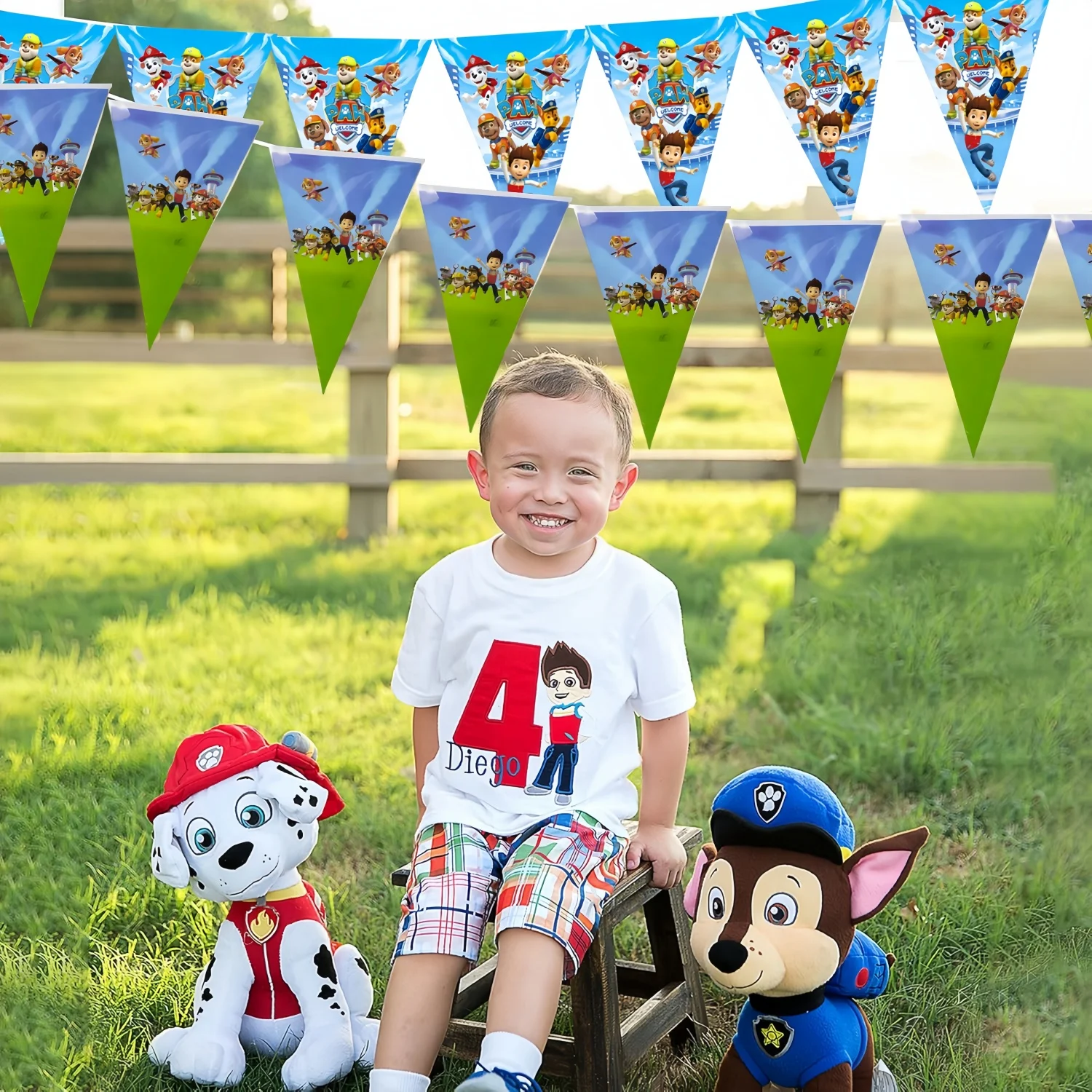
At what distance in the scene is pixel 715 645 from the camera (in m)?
4.87

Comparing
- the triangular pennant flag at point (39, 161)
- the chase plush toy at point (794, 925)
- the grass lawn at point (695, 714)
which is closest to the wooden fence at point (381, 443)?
the grass lawn at point (695, 714)

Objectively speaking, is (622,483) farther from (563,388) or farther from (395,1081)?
(395,1081)

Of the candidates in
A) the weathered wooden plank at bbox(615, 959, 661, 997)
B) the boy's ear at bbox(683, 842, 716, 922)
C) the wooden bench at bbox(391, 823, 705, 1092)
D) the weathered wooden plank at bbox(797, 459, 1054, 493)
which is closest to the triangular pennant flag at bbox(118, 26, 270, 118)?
the wooden bench at bbox(391, 823, 705, 1092)

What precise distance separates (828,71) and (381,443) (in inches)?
140

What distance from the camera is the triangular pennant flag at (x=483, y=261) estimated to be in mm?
2621

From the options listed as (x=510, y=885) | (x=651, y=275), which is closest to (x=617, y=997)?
(x=510, y=885)

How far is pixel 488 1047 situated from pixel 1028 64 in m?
1.93

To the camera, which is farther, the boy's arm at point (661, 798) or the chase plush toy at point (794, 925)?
the boy's arm at point (661, 798)

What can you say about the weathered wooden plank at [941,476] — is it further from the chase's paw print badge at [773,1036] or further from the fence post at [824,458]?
the chase's paw print badge at [773,1036]

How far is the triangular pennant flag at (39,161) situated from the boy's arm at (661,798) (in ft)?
4.77

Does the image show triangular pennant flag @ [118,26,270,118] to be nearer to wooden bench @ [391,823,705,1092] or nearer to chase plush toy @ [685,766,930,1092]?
wooden bench @ [391,823,705,1092]

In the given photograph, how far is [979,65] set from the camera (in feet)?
7.98

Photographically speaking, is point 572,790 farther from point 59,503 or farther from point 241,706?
point 59,503

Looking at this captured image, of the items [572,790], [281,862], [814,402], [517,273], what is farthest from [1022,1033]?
[517,273]
